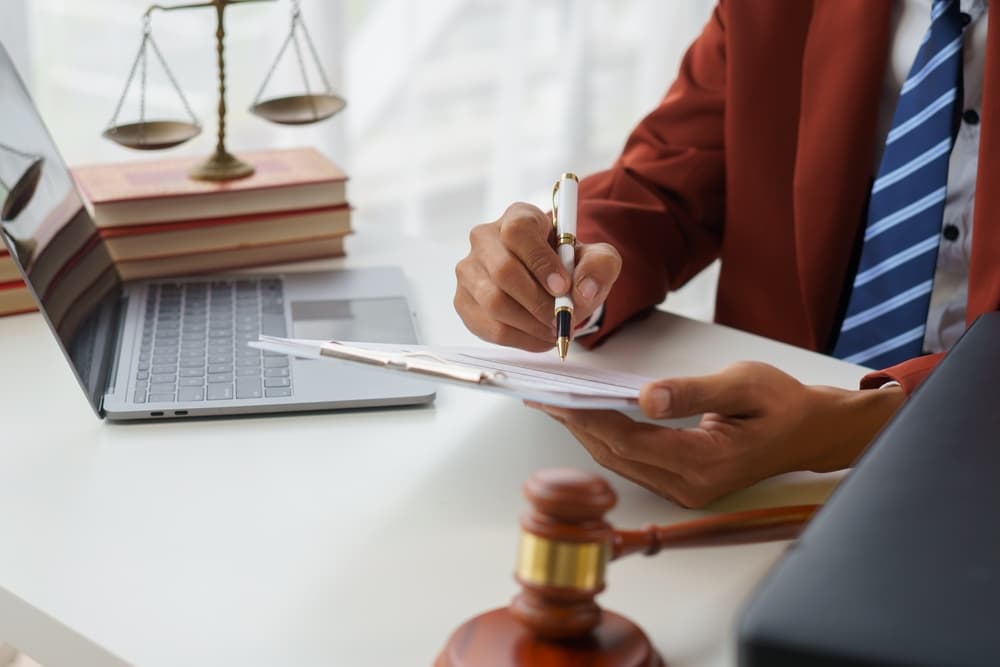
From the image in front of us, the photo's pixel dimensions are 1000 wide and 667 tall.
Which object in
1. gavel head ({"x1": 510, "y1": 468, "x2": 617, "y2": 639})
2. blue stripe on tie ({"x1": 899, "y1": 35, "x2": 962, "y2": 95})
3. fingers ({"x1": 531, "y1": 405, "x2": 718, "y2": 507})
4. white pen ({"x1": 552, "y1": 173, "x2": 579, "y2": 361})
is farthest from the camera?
blue stripe on tie ({"x1": 899, "y1": 35, "x2": 962, "y2": 95})

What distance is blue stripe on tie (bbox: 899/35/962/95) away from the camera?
126 centimetres

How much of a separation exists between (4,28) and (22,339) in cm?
67

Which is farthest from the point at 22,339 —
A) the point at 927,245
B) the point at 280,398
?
the point at 927,245

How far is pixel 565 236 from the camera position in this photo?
1.01 m

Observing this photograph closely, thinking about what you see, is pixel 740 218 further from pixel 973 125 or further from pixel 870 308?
pixel 973 125

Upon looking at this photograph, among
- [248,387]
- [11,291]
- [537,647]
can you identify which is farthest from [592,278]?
[11,291]

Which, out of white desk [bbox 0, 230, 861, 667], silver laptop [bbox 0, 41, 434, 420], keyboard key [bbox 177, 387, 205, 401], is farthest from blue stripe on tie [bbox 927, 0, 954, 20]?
keyboard key [bbox 177, 387, 205, 401]

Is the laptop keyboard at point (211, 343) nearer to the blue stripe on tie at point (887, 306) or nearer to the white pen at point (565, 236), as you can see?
the white pen at point (565, 236)

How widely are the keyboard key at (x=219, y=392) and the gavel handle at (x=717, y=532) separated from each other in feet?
1.59

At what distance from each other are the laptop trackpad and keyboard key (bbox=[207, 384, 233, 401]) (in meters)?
0.14

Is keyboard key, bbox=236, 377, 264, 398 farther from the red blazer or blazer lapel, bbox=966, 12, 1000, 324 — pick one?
blazer lapel, bbox=966, 12, 1000, 324

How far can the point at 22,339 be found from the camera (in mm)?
1166

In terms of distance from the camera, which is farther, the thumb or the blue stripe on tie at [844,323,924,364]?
the blue stripe on tie at [844,323,924,364]

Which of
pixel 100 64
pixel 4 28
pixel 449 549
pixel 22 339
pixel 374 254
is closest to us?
pixel 449 549
